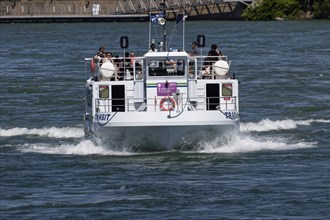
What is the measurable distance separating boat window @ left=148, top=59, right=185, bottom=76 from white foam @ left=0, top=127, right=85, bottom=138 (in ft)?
22.7

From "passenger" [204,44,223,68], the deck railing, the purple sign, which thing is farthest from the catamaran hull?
"passenger" [204,44,223,68]

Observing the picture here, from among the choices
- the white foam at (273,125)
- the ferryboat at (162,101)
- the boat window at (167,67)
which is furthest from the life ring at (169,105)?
the white foam at (273,125)

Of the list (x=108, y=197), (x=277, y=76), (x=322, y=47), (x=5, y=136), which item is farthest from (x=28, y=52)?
(x=108, y=197)

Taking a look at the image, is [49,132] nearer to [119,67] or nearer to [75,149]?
[75,149]

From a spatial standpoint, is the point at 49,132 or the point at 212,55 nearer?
the point at 212,55

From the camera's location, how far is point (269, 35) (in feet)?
359

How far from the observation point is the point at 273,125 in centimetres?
4888

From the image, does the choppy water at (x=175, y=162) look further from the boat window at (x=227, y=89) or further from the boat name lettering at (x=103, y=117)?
the boat window at (x=227, y=89)

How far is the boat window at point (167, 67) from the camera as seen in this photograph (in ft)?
134

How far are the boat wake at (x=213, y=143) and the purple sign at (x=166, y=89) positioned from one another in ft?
5.11

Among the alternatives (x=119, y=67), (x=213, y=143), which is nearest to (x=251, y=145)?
(x=213, y=143)

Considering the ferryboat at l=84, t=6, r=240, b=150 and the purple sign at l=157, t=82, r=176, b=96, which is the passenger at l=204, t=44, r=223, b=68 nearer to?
the ferryboat at l=84, t=6, r=240, b=150

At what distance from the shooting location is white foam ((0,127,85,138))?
47406mm

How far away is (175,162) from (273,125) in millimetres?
10712
